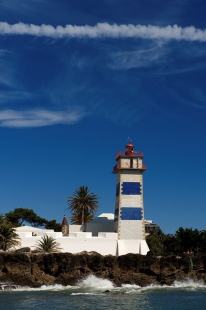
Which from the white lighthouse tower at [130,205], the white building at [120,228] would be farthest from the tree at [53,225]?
the white lighthouse tower at [130,205]

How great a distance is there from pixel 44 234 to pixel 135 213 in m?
9.26

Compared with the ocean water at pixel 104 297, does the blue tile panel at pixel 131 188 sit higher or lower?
higher

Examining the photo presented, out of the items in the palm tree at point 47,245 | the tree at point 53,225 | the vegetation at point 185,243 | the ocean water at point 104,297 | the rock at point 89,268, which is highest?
the tree at point 53,225

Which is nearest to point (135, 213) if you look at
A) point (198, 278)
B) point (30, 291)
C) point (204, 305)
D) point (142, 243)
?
point (142, 243)

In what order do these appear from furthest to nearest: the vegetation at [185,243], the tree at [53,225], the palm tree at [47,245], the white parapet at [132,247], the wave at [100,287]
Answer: the tree at [53,225] → the vegetation at [185,243] → the white parapet at [132,247] → the palm tree at [47,245] → the wave at [100,287]

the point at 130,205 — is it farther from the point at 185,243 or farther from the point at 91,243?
the point at 185,243

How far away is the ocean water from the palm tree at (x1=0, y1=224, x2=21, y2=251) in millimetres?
→ 5650

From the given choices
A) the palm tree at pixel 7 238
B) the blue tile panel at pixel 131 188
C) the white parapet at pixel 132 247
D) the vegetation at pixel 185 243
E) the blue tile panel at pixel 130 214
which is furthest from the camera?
the vegetation at pixel 185 243

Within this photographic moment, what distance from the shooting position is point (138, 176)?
4794 centimetres

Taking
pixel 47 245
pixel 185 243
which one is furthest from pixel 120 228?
pixel 185 243

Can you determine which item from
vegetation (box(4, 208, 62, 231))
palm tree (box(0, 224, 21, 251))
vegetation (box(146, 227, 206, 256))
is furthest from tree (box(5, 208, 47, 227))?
palm tree (box(0, 224, 21, 251))

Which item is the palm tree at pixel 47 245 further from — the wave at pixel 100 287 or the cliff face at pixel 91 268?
the wave at pixel 100 287

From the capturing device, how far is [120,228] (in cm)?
4606

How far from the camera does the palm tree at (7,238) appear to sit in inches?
1688
